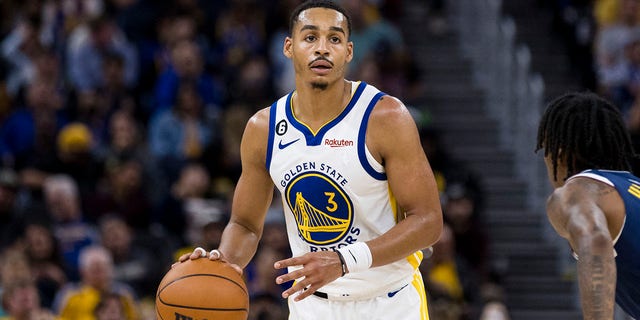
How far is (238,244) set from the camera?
225 inches

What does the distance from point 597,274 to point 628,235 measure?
35cm

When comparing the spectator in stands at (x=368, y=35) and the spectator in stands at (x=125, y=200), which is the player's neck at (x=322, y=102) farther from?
the spectator in stands at (x=368, y=35)

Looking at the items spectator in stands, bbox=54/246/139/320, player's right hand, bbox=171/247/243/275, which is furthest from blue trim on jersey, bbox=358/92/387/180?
spectator in stands, bbox=54/246/139/320

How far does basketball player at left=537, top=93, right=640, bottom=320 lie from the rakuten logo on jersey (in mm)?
919

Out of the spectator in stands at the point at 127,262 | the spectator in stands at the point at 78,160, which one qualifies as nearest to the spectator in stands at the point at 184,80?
the spectator in stands at the point at 78,160

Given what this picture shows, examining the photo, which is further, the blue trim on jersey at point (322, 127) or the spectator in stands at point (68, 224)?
the spectator in stands at point (68, 224)

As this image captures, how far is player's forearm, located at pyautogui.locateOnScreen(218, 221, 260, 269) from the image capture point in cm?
568

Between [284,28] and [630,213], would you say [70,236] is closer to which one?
[284,28]

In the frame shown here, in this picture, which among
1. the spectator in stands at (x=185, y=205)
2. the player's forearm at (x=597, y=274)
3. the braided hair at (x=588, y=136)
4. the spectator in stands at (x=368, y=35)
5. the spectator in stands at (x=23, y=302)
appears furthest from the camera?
the spectator in stands at (x=368, y=35)

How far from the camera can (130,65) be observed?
41.0ft

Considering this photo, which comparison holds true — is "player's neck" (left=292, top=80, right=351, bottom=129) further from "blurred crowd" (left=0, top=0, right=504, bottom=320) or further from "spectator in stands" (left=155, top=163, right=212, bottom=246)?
"spectator in stands" (left=155, top=163, right=212, bottom=246)

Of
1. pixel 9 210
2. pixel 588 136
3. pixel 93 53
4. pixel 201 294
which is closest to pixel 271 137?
pixel 201 294

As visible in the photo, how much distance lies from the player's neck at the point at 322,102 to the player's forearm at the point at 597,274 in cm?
169

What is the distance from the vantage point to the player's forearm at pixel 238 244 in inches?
224
